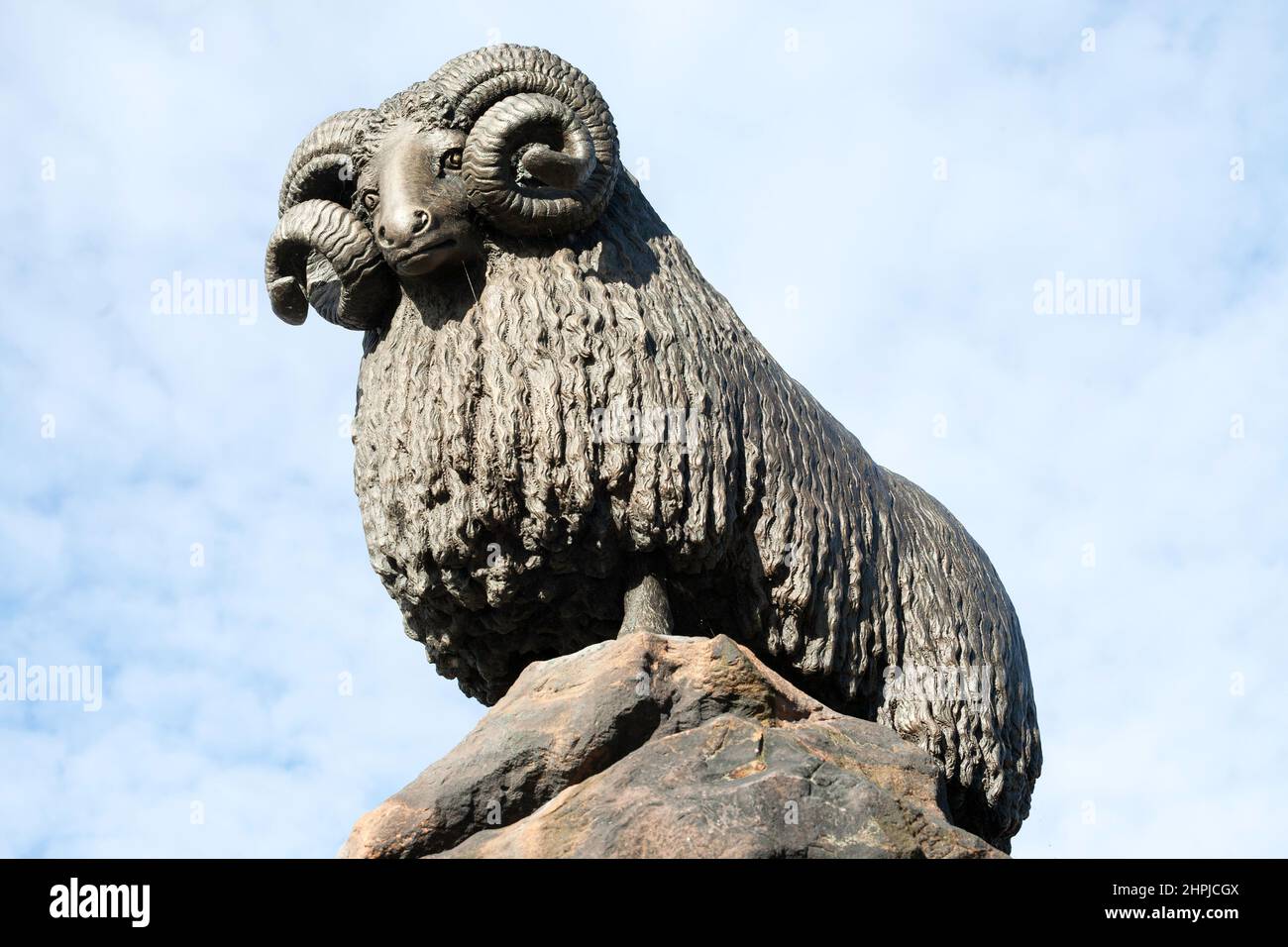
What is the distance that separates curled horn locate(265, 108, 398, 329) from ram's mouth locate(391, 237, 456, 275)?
13.8 inches

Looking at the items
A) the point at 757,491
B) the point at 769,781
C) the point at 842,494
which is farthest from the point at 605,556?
the point at 769,781

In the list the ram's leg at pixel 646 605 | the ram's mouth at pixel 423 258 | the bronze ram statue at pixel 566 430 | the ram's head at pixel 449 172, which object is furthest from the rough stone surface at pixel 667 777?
the ram's head at pixel 449 172

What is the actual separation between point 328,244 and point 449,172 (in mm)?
672

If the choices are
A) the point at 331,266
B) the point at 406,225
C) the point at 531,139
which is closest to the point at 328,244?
Result: the point at 331,266

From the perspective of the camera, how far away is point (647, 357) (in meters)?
7.16

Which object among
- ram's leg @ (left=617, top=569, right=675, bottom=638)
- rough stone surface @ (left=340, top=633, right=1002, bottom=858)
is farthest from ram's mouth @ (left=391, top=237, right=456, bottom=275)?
rough stone surface @ (left=340, top=633, right=1002, bottom=858)

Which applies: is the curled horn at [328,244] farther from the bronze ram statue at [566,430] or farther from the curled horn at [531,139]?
the curled horn at [531,139]

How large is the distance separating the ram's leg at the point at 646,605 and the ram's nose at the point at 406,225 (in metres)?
1.70

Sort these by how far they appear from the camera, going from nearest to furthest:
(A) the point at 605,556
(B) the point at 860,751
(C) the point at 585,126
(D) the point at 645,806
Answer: (D) the point at 645,806 < (B) the point at 860,751 < (A) the point at 605,556 < (C) the point at 585,126

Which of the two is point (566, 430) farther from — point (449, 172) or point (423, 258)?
point (449, 172)

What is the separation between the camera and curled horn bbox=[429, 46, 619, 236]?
284 inches

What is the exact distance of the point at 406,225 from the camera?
709cm

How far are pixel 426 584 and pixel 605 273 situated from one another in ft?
5.13

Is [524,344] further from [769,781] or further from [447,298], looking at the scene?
[769,781]
